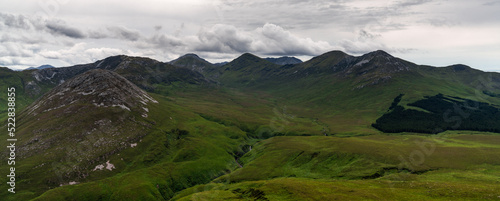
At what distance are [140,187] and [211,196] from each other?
46941 millimetres

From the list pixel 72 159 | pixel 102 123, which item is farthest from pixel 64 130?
pixel 72 159

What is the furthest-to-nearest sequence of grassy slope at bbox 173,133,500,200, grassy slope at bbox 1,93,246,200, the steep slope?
the steep slope → grassy slope at bbox 1,93,246,200 → grassy slope at bbox 173,133,500,200

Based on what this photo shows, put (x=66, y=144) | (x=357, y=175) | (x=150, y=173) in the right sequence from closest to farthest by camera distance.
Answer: (x=357, y=175), (x=150, y=173), (x=66, y=144)

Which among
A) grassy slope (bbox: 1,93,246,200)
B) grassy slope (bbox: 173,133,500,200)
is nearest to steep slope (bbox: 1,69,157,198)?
grassy slope (bbox: 1,93,246,200)

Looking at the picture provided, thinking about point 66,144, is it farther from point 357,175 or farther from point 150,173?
point 357,175

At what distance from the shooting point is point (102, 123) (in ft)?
618

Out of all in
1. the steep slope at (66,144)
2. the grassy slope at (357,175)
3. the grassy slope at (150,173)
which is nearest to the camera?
the grassy slope at (357,175)

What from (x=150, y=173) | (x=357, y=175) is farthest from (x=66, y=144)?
(x=357, y=175)

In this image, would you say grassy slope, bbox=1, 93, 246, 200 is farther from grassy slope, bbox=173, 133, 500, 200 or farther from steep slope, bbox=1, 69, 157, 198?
grassy slope, bbox=173, 133, 500, 200

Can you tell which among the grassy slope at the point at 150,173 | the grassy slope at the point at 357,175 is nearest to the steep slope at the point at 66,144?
the grassy slope at the point at 150,173

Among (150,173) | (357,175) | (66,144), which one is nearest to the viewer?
(357,175)

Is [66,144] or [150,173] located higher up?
[66,144]

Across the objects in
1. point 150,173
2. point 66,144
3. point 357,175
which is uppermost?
point 66,144

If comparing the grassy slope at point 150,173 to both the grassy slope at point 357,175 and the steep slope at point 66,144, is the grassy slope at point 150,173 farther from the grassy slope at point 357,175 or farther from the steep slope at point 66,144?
the grassy slope at point 357,175
